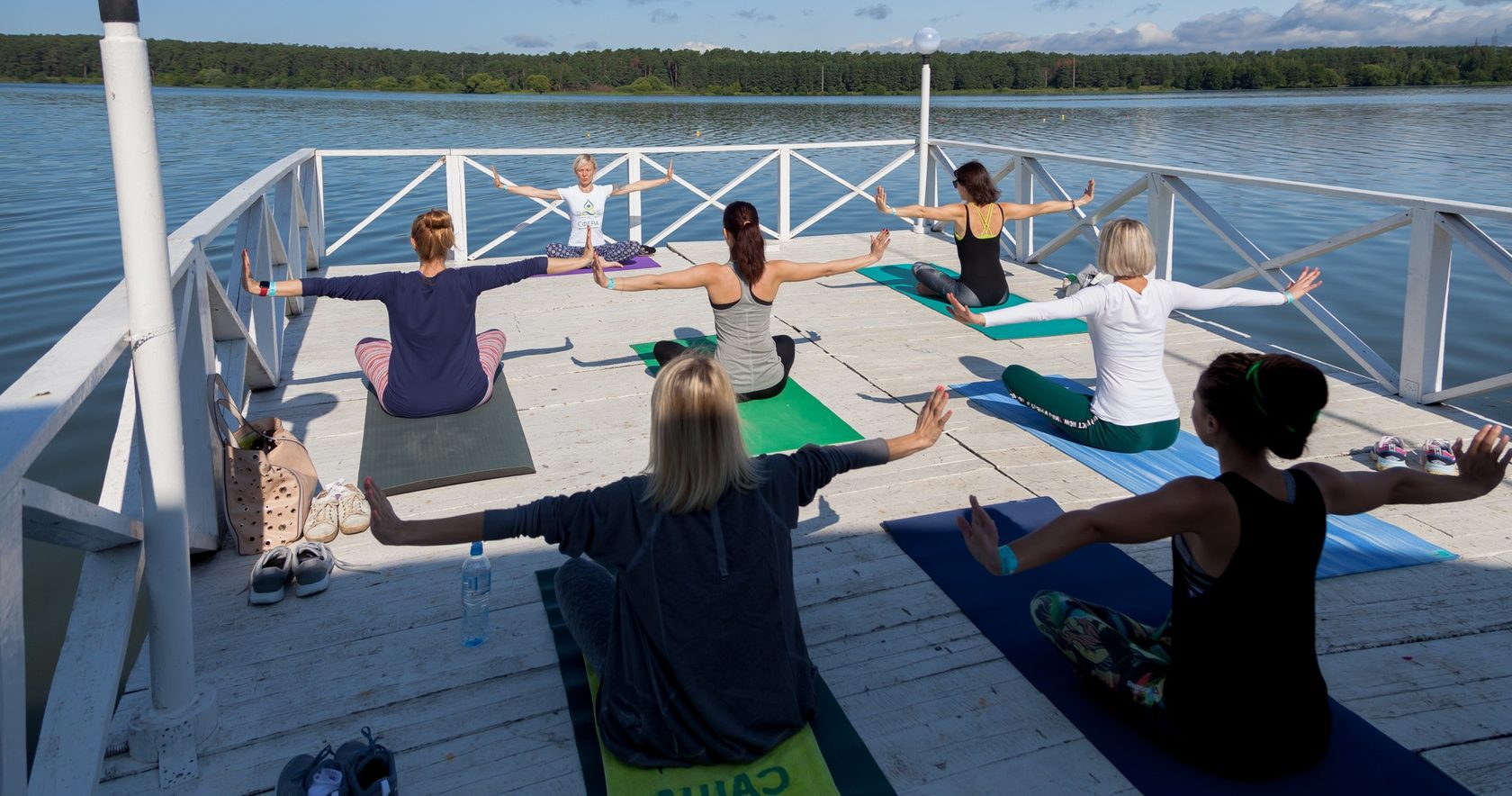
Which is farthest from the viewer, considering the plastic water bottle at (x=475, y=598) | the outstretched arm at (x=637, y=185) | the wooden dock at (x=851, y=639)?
the outstretched arm at (x=637, y=185)

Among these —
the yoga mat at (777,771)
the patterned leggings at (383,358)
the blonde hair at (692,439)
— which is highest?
the blonde hair at (692,439)

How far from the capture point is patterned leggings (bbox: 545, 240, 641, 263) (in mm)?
8539

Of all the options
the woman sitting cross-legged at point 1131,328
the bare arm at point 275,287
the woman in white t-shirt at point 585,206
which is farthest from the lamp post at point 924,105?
the bare arm at point 275,287

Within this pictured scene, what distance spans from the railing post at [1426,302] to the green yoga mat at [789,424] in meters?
2.70

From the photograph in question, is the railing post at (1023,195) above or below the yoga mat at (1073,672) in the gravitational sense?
above

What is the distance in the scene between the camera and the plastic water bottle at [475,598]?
295 centimetres

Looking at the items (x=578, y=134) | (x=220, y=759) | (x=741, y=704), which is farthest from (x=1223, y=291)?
(x=578, y=134)

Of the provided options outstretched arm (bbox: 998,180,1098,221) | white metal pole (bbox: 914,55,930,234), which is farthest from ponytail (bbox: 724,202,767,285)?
white metal pole (bbox: 914,55,930,234)

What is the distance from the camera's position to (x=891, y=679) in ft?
9.02

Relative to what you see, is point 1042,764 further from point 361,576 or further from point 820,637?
point 361,576

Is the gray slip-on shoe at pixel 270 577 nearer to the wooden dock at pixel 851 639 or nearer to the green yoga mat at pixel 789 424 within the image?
the wooden dock at pixel 851 639

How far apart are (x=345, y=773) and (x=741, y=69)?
63.6m

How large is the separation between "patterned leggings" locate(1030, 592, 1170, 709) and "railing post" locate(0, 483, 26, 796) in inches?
83.9

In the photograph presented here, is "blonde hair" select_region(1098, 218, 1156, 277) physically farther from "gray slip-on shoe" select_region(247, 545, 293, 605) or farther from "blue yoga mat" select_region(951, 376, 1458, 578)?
"gray slip-on shoe" select_region(247, 545, 293, 605)
